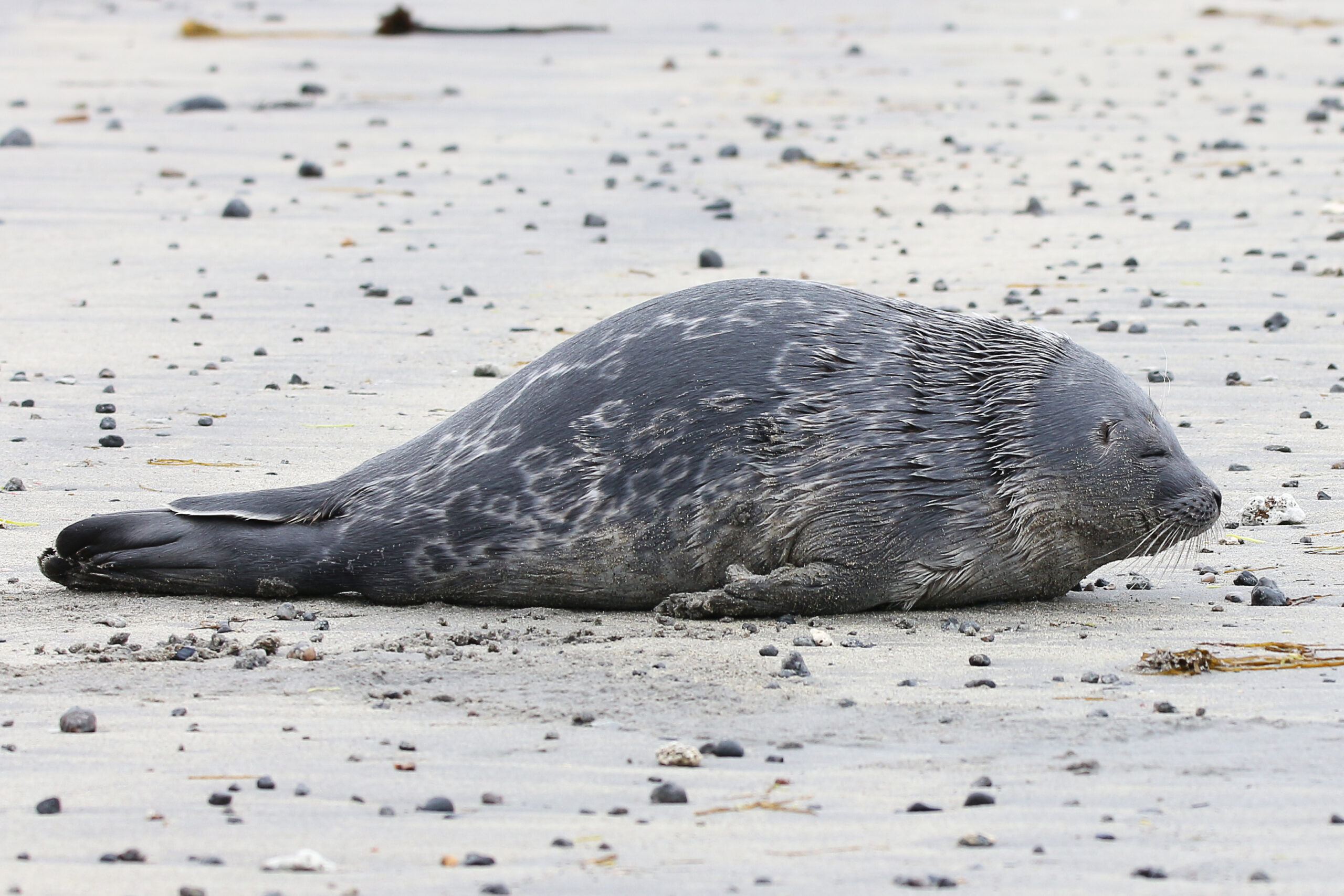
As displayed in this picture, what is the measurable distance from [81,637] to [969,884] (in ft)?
8.40

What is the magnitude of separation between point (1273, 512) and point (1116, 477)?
1127 millimetres

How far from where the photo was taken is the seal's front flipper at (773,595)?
15.3 feet

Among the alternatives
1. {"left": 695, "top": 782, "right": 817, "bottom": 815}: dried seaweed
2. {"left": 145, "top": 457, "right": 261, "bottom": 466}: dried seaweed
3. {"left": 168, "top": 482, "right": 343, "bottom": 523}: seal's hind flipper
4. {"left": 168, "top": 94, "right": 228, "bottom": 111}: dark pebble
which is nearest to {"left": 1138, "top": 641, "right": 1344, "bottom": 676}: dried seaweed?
{"left": 695, "top": 782, "right": 817, "bottom": 815}: dried seaweed

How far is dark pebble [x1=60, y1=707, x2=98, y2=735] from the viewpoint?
12.0 ft

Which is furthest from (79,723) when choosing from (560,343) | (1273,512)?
(560,343)

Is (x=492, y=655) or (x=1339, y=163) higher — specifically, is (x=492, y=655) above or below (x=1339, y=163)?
below

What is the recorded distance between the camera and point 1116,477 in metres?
4.87

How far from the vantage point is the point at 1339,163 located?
12.4m

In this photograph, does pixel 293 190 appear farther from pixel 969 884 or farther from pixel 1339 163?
pixel 969 884

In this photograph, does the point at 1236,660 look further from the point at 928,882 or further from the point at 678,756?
the point at 928,882

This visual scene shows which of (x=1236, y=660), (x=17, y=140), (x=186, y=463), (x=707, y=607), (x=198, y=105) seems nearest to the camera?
(x=1236, y=660)

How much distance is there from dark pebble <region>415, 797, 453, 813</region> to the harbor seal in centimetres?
150

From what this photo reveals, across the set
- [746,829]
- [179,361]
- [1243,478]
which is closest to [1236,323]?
[1243,478]

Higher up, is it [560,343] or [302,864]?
[560,343]
